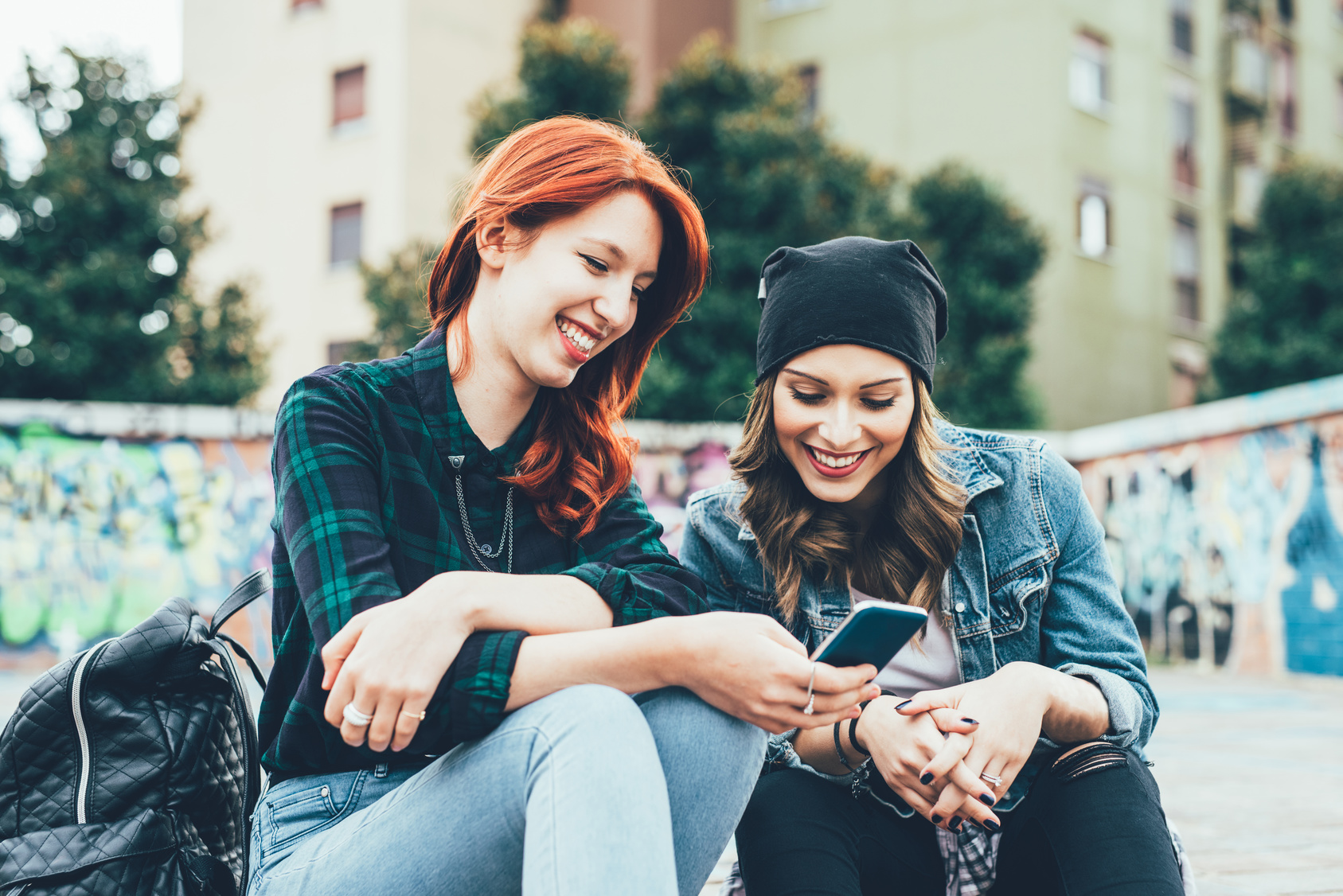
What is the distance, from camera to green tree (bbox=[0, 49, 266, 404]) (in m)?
10.9

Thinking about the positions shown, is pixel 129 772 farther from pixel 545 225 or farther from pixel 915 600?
pixel 915 600

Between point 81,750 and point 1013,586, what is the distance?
1.62m

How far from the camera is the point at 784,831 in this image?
5.81 ft

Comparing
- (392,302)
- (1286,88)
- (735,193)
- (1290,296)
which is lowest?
(392,302)

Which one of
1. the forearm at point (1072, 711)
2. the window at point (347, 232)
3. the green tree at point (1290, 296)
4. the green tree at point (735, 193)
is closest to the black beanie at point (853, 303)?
the forearm at point (1072, 711)

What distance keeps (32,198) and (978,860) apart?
12.4 meters

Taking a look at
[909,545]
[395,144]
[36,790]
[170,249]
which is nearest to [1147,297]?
[395,144]

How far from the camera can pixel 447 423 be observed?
1.83 meters

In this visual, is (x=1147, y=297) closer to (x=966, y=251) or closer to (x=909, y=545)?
(x=966, y=251)

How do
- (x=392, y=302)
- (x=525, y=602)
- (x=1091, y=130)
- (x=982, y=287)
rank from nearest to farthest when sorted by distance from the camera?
(x=525, y=602) < (x=392, y=302) < (x=982, y=287) < (x=1091, y=130)

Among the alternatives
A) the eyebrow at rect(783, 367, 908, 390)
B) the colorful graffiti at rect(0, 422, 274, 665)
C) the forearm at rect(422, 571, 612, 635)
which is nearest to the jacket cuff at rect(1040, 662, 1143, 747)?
the eyebrow at rect(783, 367, 908, 390)

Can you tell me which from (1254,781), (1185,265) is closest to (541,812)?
(1254,781)

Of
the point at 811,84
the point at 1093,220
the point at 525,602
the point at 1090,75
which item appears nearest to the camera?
the point at 525,602

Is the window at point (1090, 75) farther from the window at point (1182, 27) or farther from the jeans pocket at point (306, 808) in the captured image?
the jeans pocket at point (306, 808)
